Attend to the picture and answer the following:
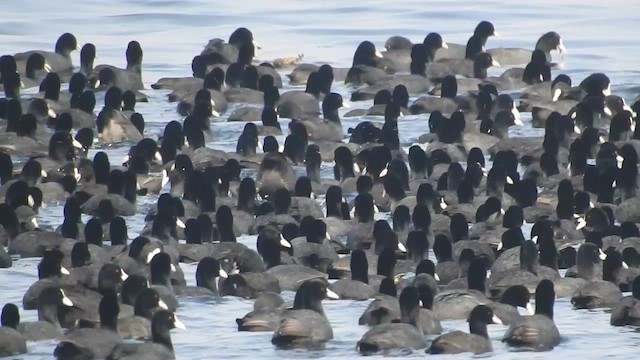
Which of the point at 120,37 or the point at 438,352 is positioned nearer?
the point at 438,352

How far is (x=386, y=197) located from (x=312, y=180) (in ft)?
4.88

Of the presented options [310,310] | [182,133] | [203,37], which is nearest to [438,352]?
[310,310]

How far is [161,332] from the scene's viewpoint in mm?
15469

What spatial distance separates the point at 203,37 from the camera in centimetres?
4006

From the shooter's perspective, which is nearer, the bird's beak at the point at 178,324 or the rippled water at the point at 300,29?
the bird's beak at the point at 178,324

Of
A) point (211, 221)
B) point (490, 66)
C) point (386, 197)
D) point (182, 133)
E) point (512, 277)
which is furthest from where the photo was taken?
point (490, 66)

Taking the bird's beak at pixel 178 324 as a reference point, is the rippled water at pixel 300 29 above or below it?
above

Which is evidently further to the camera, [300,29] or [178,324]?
[300,29]

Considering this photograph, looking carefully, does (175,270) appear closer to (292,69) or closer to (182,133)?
(182,133)

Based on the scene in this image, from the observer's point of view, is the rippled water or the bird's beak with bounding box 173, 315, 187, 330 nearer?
the bird's beak with bounding box 173, 315, 187, 330

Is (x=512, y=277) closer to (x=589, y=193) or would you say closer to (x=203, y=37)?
(x=589, y=193)

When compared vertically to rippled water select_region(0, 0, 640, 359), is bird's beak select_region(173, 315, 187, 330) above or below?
below

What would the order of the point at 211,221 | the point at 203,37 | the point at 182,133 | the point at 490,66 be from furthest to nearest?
the point at 203,37, the point at 490,66, the point at 182,133, the point at 211,221

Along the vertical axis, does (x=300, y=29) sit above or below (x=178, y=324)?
above
